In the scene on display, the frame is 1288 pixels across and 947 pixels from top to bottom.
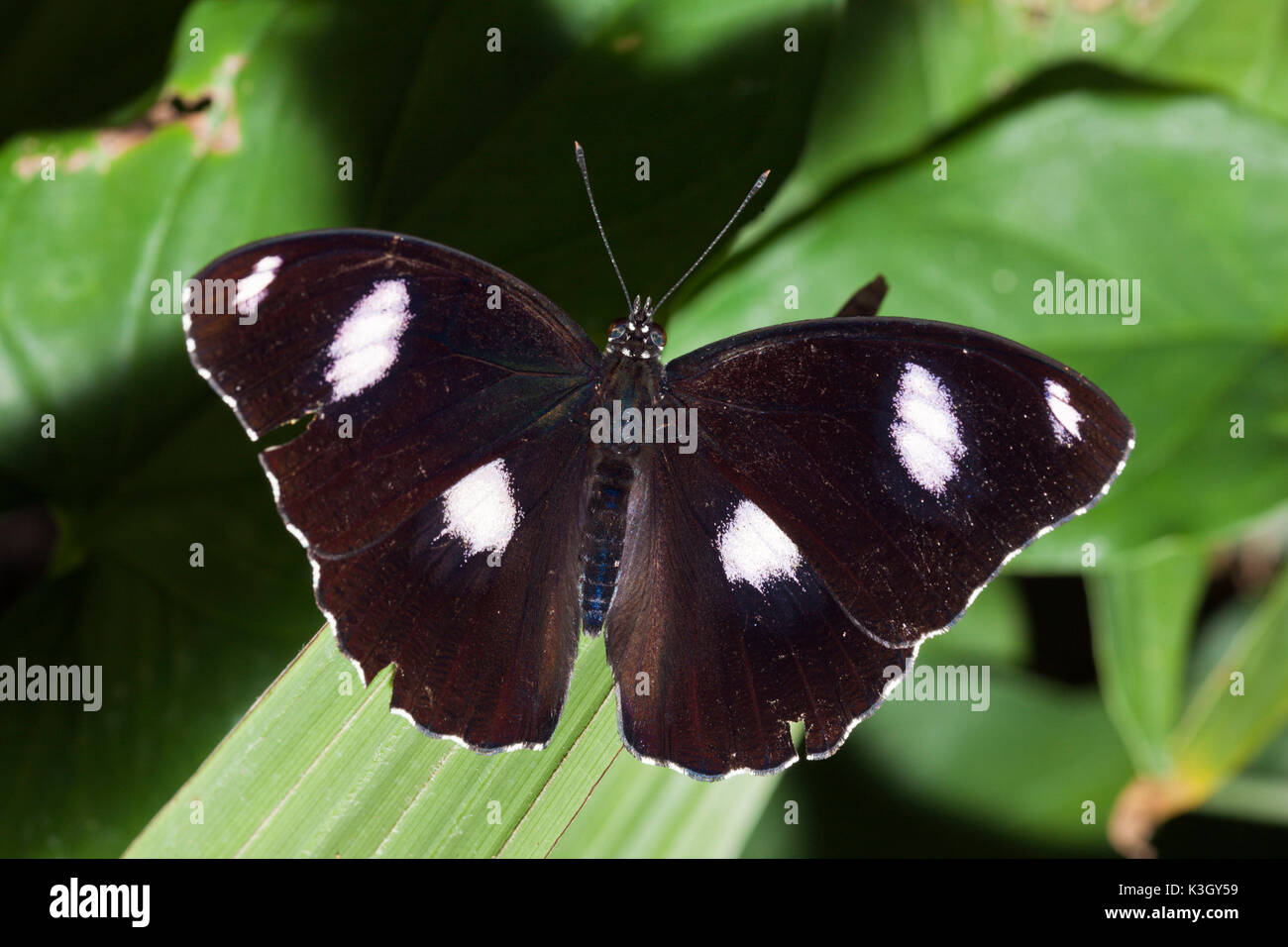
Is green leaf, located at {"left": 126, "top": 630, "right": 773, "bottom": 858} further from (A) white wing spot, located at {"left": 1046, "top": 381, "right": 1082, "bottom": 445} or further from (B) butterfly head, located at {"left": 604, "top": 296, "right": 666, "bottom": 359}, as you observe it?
(A) white wing spot, located at {"left": 1046, "top": 381, "right": 1082, "bottom": 445}

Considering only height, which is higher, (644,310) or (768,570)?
(644,310)

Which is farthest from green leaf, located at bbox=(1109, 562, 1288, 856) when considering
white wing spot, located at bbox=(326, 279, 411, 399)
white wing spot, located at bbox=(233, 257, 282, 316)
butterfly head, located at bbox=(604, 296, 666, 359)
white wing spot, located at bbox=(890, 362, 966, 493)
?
white wing spot, located at bbox=(233, 257, 282, 316)

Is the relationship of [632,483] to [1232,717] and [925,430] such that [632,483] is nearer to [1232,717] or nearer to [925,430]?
[925,430]

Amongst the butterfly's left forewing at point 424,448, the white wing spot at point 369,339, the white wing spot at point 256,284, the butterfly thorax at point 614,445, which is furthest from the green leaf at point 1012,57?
the white wing spot at point 256,284

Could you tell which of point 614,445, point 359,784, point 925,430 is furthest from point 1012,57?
point 359,784

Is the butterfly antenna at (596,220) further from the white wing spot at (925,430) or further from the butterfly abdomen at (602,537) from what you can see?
the white wing spot at (925,430)
